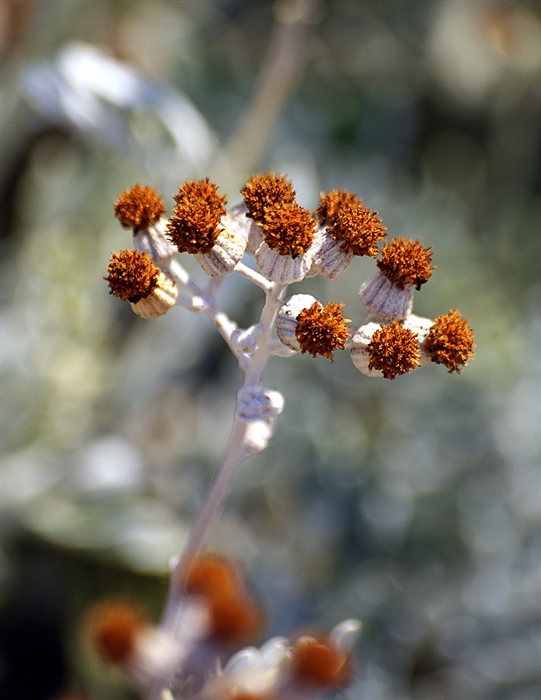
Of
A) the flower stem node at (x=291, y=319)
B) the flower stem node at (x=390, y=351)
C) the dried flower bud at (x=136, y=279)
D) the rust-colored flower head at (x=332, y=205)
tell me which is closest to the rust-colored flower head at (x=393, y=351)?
the flower stem node at (x=390, y=351)

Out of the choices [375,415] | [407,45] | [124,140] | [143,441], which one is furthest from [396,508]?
[407,45]

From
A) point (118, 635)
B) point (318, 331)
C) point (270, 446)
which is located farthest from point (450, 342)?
point (270, 446)

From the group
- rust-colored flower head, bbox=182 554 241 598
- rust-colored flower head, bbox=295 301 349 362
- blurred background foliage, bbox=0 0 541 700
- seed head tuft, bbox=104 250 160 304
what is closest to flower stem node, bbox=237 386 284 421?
rust-colored flower head, bbox=295 301 349 362

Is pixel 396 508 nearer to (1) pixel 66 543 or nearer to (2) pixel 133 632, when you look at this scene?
(1) pixel 66 543

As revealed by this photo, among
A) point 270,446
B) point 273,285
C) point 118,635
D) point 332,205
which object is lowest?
point 118,635

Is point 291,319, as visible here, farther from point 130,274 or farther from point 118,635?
point 118,635

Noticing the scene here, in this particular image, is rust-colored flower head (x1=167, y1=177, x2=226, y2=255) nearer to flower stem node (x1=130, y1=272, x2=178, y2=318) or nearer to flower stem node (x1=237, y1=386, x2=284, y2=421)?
flower stem node (x1=130, y1=272, x2=178, y2=318)
